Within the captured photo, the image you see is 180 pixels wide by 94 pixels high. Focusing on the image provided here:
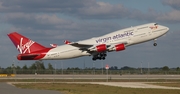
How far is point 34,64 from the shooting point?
141m

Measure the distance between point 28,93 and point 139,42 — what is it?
27139 millimetres

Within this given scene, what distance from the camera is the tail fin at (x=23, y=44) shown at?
7338 centimetres

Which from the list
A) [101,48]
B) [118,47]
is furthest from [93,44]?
[118,47]

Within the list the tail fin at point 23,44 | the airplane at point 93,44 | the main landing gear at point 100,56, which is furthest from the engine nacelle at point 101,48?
the tail fin at point 23,44

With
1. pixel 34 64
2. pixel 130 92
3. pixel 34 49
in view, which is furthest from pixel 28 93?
pixel 34 64

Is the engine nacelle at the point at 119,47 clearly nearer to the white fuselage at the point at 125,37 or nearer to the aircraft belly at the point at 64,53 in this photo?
the white fuselage at the point at 125,37

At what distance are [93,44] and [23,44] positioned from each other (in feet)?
43.6

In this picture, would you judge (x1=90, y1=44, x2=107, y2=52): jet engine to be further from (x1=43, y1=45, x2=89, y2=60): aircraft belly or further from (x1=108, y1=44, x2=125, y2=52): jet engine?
(x1=43, y1=45, x2=89, y2=60): aircraft belly

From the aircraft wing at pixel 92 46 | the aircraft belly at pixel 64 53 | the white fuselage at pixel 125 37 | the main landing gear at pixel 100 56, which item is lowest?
the main landing gear at pixel 100 56

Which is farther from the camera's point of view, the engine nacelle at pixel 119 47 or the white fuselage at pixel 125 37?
the engine nacelle at pixel 119 47

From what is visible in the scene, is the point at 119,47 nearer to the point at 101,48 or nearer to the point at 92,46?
the point at 101,48

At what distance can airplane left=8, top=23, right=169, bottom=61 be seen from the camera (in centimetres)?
6512

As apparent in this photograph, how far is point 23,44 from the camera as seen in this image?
74.1m

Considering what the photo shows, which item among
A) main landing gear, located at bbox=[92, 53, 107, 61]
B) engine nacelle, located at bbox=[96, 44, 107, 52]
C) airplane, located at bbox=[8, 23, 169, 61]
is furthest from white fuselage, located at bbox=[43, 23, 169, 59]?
main landing gear, located at bbox=[92, 53, 107, 61]
